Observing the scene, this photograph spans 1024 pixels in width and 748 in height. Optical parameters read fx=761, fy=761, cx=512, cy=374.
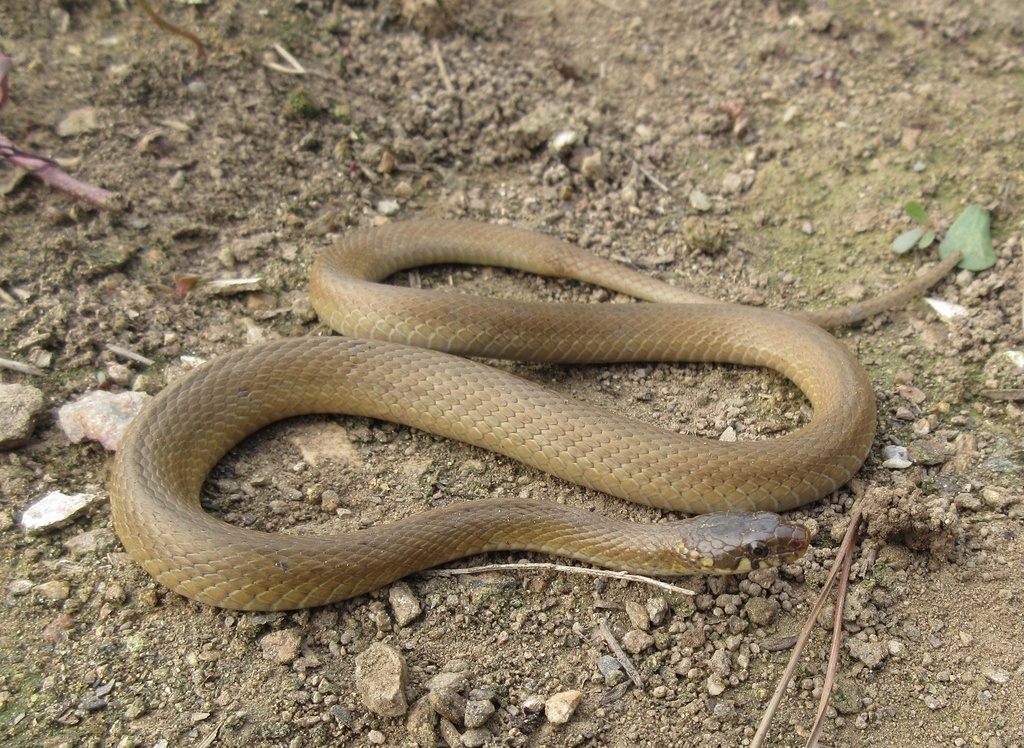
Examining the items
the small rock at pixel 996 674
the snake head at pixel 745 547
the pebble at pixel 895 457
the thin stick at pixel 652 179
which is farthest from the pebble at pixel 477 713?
the thin stick at pixel 652 179

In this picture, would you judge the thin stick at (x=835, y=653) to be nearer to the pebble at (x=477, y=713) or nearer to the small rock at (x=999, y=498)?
the small rock at (x=999, y=498)

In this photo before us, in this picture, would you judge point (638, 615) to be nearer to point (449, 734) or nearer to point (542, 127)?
point (449, 734)

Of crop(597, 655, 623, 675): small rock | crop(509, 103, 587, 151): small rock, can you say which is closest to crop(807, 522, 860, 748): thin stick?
crop(597, 655, 623, 675): small rock

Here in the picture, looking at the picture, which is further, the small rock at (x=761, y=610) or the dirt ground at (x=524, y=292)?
the small rock at (x=761, y=610)

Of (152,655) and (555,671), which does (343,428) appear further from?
(555,671)

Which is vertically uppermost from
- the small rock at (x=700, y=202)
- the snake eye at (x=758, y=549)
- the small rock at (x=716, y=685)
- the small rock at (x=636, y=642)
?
the small rock at (x=700, y=202)

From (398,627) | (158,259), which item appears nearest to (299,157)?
(158,259)
